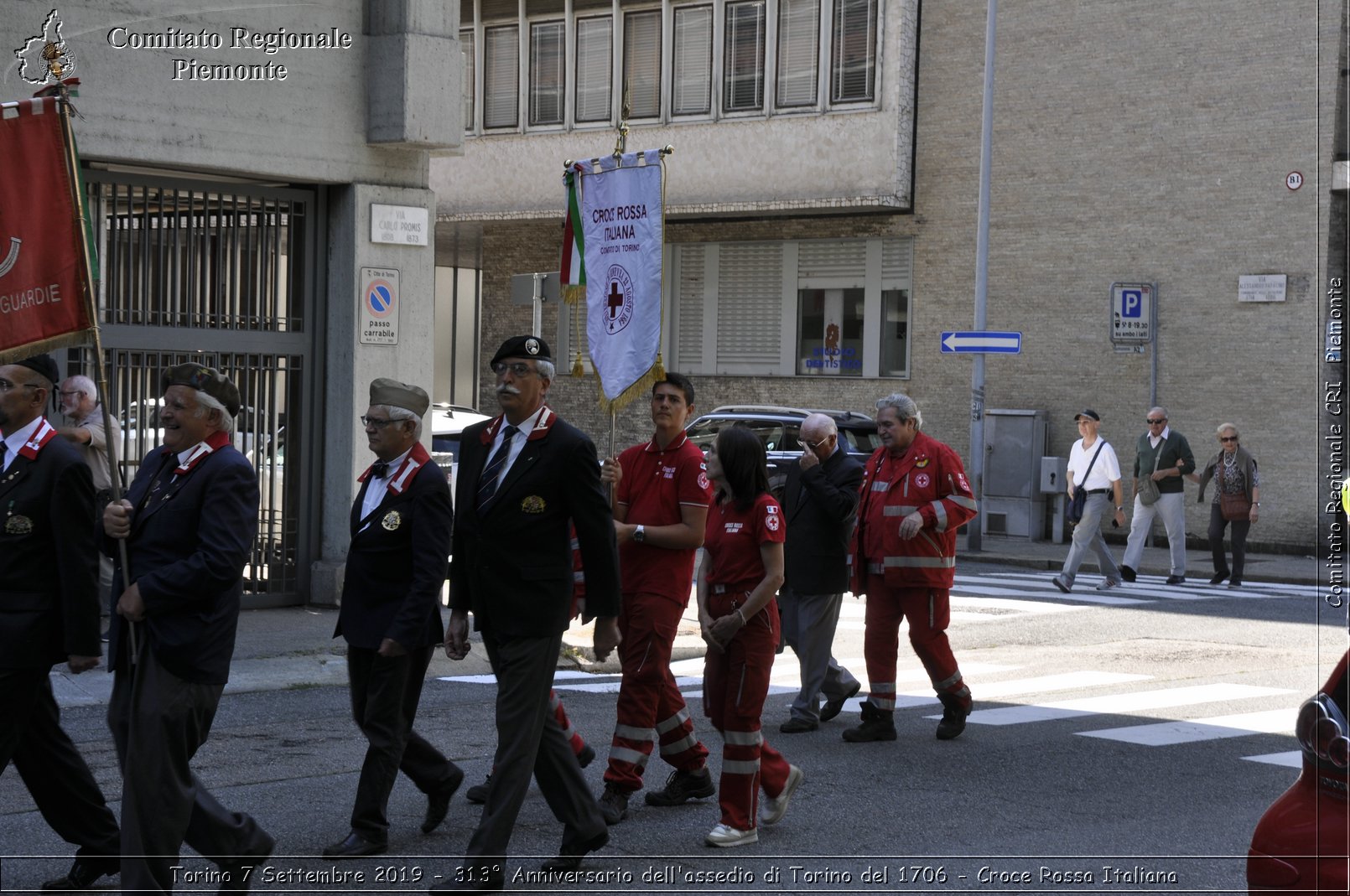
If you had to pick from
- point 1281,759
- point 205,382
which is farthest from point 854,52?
point 205,382

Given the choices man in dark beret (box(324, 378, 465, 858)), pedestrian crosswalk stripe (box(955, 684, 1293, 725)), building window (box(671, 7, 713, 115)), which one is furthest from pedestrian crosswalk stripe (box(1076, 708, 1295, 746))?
building window (box(671, 7, 713, 115))

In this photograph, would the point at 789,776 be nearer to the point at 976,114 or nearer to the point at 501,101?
the point at 976,114

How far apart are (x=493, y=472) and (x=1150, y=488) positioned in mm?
14141

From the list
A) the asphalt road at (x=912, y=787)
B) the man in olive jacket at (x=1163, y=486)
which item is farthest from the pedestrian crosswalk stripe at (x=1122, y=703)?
the man in olive jacket at (x=1163, y=486)

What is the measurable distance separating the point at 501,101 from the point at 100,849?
25.8 meters

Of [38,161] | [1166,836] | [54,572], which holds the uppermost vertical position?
[38,161]

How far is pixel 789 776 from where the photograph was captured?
732 cm

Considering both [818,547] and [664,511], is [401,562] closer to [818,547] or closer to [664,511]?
[664,511]

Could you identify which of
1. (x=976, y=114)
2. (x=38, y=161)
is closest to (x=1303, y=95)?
(x=976, y=114)

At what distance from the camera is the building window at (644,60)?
2905 centimetres

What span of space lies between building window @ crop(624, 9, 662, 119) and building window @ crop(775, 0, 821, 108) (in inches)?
96.0

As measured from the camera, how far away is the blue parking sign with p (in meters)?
25.0

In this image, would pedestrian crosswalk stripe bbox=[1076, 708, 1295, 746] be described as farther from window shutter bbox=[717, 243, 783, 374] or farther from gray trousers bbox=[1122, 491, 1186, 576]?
window shutter bbox=[717, 243, 783, 374]

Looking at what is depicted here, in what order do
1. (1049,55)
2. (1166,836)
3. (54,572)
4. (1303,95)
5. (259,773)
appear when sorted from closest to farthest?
1. (54,572)
2. (1166,836)
3. (259,773)
4. (1303,95)
5. (1049,55)
